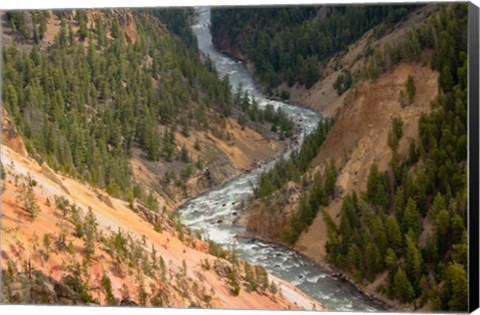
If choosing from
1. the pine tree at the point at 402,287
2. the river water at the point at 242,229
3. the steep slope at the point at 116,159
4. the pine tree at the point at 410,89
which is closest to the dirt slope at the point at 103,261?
the steep slope at the point at 116,159

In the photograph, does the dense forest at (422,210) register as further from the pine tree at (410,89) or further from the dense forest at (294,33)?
the dense forest at (294,33)

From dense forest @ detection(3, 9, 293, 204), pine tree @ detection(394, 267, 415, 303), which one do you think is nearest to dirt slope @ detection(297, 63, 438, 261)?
dense forest @ detection(3, 9, 293, 204)

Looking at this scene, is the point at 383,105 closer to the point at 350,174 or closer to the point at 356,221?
the point at 350,174

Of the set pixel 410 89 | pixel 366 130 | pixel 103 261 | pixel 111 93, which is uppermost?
pixel 410 89

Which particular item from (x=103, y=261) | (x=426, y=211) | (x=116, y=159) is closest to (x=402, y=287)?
(x=426, y=211)

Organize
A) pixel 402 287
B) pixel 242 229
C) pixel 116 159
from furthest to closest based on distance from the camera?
pixel 116 159, pixel 242 229, pixel 402 287

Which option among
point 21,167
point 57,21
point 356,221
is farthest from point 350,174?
point 57,21

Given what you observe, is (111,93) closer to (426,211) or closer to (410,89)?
(410,89)
